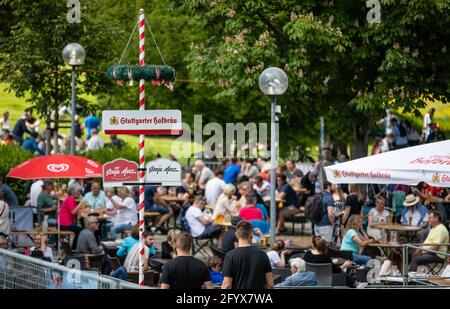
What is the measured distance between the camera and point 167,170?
1440cm

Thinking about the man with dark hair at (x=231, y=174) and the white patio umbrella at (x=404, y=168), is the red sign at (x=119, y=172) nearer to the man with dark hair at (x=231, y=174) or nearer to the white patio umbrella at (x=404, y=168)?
the white patio umbrella at (x=404, y=168)

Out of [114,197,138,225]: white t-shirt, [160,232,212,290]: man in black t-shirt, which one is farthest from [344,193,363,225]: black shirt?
[160,232,212,290]: man in black t-shirt

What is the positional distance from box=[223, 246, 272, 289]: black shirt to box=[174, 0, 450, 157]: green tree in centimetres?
1140

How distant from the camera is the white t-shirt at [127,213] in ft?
75.8

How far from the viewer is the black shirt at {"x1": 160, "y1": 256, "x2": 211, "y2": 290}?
11805 millimetres

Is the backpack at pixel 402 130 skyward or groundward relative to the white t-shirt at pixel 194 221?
skyward

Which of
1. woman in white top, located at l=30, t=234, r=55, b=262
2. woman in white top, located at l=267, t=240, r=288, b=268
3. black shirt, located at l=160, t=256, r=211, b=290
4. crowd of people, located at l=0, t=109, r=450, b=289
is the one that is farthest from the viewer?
woman in white top, located at l=267, t=240, r=288, b=268

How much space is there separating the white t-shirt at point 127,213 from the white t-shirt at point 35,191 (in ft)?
6.61

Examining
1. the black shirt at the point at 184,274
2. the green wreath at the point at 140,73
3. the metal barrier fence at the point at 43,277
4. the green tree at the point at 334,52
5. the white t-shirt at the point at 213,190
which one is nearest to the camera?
the metal barrier fence at the point at 43,277

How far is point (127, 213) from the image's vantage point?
23109mm

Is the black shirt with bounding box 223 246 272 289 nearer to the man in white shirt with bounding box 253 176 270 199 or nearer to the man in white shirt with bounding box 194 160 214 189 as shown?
the man in white shirt with bounding box 253 176 270 199

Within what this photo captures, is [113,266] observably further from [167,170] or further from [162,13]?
[162,13]

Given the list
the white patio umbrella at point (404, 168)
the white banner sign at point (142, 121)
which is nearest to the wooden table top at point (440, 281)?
the white patio umbrella at point (404, 168)
